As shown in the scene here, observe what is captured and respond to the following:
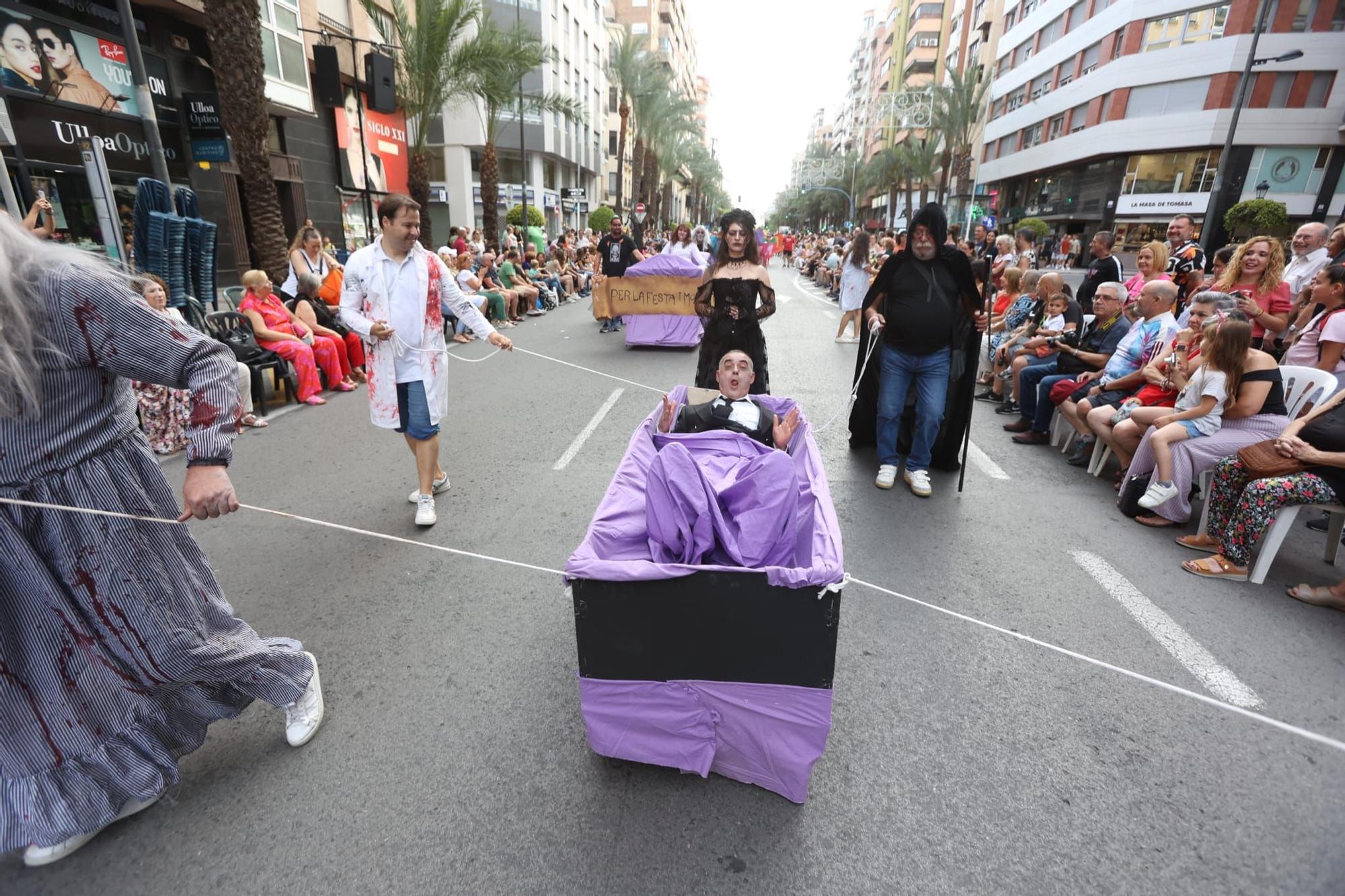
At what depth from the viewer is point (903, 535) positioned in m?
4.46

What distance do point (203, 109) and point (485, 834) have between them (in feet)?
47.8

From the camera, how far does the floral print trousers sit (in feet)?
12.6

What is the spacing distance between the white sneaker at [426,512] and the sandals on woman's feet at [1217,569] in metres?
4.74

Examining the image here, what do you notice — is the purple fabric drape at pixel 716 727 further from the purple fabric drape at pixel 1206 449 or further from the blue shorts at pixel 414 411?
the purple fabric drape at pixel 1206 449

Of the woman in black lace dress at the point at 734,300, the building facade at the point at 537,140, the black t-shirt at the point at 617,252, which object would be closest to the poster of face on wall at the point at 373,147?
the building facade at the point at 537,140

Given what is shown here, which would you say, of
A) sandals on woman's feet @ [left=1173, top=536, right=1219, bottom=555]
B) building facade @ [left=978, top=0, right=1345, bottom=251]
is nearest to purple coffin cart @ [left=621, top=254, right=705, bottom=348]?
sandals on woman's feet @ [left=1173, top=536, right=1219, bottom=555]

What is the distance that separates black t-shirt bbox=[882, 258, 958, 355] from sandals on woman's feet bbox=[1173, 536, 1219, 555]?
2.00 meters

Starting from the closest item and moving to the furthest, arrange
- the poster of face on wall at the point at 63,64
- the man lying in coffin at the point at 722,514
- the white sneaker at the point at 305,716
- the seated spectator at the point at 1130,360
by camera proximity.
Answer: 1. the man lying in coffin at the point at 722,514
2. the white sneaker at the point at 305,716
3. the seated spectator at the point at 1130,360
4. the poster of face on wall at the point at 63,64

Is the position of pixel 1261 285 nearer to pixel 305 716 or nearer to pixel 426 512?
pixel 426 512

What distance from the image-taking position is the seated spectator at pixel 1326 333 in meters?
4.79

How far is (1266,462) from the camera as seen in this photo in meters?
4.02

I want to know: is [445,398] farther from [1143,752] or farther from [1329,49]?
[1329,49]

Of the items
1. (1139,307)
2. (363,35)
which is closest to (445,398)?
(1139,307)

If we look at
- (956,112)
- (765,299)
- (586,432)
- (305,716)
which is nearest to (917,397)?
(765,299)
